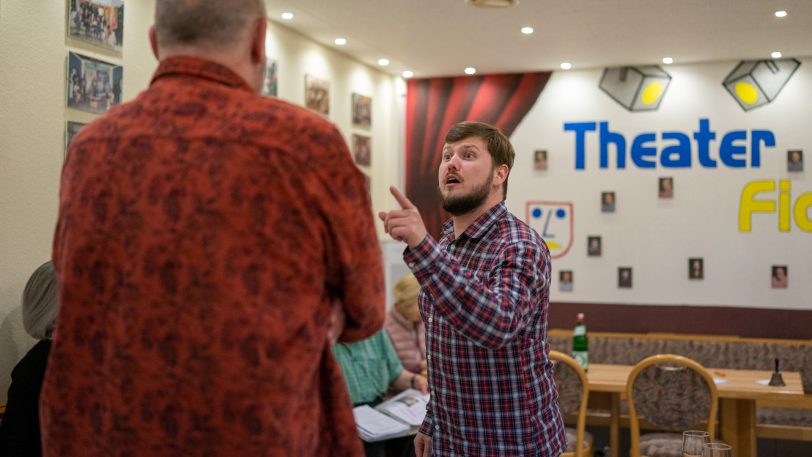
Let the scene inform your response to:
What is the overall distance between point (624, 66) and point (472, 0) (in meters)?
2.81

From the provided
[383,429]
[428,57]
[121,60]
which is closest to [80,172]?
[383,429]

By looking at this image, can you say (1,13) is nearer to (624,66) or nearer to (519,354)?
(519,354)

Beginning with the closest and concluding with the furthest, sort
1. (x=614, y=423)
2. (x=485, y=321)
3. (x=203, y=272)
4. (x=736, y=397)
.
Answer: (x=203, y=272)
(x=485, y=321)
(x=736, y=397)
(x=614, y=423)

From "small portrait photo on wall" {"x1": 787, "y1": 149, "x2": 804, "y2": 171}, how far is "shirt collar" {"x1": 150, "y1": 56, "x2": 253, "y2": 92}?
684 centimetres

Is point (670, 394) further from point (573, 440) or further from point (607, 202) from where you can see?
point (607, 202)

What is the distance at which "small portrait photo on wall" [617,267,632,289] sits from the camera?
759cm

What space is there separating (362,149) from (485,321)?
582 centimetres

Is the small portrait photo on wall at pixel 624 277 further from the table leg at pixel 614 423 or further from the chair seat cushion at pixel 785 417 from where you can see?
the table leg at pixel 614 423

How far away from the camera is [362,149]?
7605 millimetres

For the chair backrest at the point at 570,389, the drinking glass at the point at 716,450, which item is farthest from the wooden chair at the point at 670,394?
the drinking glass at the point at 716,450

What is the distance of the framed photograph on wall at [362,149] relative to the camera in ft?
24.5

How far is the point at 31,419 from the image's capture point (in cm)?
303

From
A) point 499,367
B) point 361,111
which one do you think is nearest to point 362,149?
point 361,111

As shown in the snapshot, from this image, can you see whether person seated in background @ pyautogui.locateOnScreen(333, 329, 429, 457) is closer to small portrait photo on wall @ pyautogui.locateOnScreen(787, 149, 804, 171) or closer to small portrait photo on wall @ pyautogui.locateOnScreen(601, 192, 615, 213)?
small portrait photo on wall @ pyautogui.locateOnScreen(601, 192, 615, 213)
